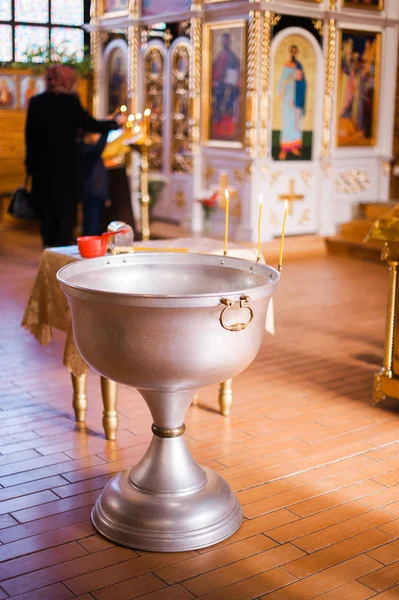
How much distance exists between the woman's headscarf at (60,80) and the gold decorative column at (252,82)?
2282mm

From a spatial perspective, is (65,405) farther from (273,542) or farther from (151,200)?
(151,200)

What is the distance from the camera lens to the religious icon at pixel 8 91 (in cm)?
1087

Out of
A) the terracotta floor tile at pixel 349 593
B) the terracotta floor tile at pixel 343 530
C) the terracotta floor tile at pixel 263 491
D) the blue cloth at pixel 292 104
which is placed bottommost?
the terracotta floor tile at pixel 349 593

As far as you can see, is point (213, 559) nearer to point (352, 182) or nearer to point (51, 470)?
point (51, 470)

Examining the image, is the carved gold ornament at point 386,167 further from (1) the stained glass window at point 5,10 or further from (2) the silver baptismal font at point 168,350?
(2) the silver baptismal font at point 168,350

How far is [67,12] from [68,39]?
0.42 m

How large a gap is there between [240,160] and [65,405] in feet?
17.3

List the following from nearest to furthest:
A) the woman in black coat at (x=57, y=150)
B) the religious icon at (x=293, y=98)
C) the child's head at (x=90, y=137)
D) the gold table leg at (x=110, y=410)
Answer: the gold table leg at (x=110, y=410)
the woman in black coat at (x=57, y=150)
the child's head at (x=90, y=137)
the religious icon at (x=293, y=98)

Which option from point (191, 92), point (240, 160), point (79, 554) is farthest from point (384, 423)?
point (191, 92)

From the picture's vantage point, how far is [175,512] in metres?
2.97

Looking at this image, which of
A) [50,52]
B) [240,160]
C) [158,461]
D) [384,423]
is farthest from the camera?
[50,52]

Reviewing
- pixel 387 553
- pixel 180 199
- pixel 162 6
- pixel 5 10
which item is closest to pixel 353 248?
pixel 180 199

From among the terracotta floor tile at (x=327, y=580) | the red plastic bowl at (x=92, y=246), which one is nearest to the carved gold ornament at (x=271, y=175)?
the red plastic bowl at (x=92, y=246)

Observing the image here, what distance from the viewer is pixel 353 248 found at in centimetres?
943
